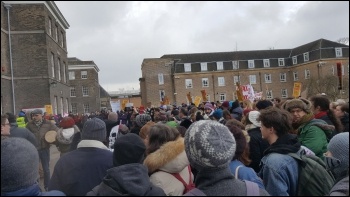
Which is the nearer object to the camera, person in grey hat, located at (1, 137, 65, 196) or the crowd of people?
person in grey hat, located at (1, 137, 65, 196)

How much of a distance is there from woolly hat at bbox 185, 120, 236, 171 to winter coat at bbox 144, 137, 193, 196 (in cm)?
89

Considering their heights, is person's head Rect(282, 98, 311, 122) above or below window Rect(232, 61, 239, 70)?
below

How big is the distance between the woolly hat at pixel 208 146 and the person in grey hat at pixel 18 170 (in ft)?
2.25

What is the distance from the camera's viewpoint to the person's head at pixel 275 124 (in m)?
3.18

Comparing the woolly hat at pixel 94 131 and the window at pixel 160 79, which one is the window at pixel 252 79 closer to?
the window at pixel 160 79

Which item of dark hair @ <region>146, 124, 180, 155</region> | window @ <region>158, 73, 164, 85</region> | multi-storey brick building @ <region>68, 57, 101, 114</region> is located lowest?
→ dark hair @ <region>146, 124, 180, 155</region>

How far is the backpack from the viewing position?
264 cm

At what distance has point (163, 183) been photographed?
2760 millimetres

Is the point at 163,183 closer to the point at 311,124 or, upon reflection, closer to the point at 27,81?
the point at 311,124

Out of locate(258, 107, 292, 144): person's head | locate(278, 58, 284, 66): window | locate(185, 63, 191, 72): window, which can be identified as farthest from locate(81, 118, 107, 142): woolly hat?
locate(278, 58, 284, 66): window

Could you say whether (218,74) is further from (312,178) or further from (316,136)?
(312,178)

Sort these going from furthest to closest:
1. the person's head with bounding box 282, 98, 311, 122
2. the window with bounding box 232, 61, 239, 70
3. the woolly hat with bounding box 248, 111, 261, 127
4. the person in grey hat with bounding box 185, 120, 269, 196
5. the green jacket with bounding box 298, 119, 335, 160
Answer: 1. the window with bounding box 232, 61, 239, 70
2. the woolly hat with bounding box 248, 111, 261, 127
3. the person's head with bounding box 282, 98, 311, 122
4. the green jacket with bounding box 298, 119, 335, 160
5. the person in grey hat with bounding box 185, 120, 269, 196

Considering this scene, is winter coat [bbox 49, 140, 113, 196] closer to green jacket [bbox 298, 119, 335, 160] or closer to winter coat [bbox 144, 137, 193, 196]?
winter coat [bbox 144, 137, 193, 196]

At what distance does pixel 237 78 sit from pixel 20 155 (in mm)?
52319
